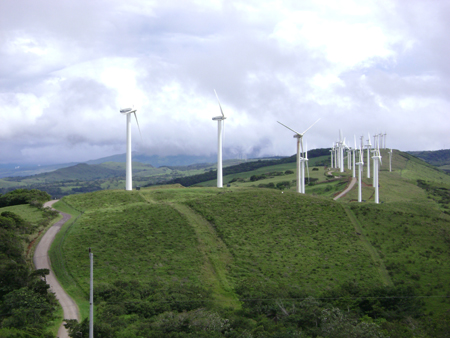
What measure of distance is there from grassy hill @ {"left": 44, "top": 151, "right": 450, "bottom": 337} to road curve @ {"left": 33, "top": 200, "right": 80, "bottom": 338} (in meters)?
1.16

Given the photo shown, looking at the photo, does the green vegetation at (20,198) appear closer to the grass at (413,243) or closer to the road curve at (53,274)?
the road curve at (53,274)

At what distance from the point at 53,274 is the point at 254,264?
29345mm

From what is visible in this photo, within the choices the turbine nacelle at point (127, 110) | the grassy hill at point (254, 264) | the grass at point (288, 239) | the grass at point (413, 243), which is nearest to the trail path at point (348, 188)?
the grass at point (413, 243)

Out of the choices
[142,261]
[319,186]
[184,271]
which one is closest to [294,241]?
[184,271]

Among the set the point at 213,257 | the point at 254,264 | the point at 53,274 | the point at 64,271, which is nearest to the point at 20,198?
the point at 64,271

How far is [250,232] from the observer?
74.9 meters

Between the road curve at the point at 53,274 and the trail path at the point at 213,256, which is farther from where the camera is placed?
the trail path at the point at 213,256

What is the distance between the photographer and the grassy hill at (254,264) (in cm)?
4047

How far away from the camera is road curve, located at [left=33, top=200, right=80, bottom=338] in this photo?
4127 cm

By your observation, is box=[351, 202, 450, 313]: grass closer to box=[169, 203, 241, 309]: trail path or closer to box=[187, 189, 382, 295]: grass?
box=[187, 189, 382, 295]: grass

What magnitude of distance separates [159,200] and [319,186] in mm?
71673

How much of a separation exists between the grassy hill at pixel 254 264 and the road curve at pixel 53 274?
1.16 metres

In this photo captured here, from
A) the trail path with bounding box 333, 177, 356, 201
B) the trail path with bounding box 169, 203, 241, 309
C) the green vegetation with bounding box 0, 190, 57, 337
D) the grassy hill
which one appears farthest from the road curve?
the trail path with bounding box 333, 177, 356, 201

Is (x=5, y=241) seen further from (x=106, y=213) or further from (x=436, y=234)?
(x=436, y=234)
